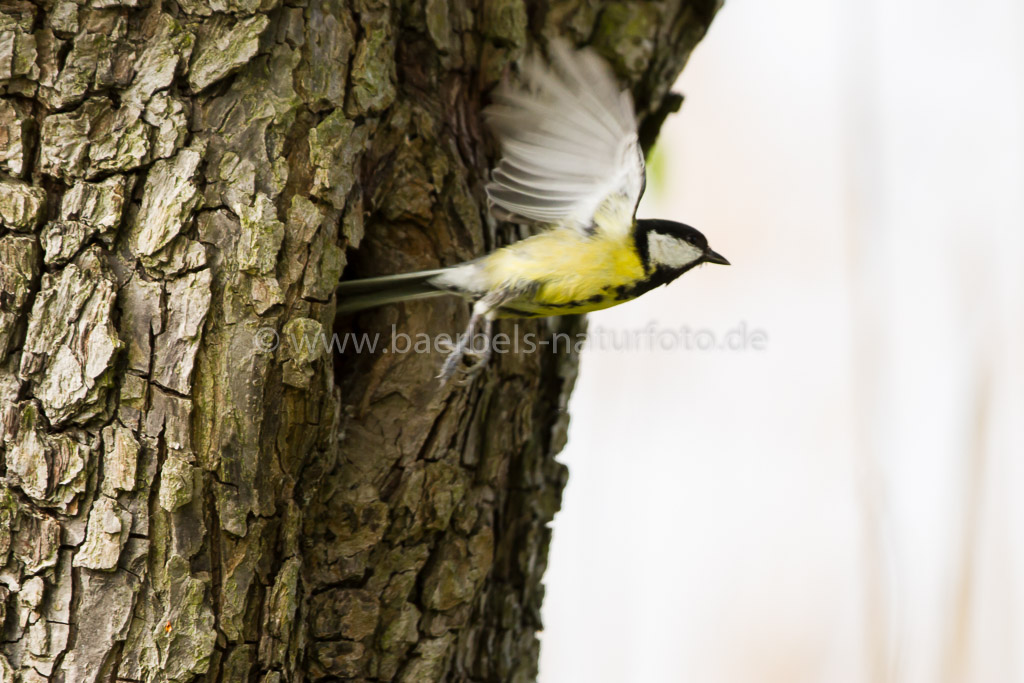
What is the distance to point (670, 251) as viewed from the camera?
6.98 ft

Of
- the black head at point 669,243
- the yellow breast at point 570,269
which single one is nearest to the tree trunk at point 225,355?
the yellow breast at point 570,269

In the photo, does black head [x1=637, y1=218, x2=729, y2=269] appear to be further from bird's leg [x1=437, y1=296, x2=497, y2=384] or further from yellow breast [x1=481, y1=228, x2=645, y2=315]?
bird's leg [x1=437, y1=296, x2=497, y2=384]

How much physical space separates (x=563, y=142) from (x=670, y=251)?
48cm

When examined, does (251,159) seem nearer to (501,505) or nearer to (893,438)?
(501,505)

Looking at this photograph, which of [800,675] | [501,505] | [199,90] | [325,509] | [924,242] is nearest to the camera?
[199,90]

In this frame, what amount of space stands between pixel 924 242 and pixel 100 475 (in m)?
2.16

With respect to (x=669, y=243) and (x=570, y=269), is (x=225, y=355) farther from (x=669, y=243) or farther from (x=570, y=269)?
(x=669, y=243)

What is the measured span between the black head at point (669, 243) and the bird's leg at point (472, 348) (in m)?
0.44

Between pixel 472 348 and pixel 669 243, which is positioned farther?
pixel 669 243

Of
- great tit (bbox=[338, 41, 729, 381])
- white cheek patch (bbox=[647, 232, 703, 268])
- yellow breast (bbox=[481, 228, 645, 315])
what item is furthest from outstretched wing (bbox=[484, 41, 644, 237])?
white cheek patch (bbox=[647, 232, 703, 268])

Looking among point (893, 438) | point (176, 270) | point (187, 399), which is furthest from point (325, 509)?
point (893, 438)

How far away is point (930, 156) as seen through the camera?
7.46 ft

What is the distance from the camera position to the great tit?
5.78ft

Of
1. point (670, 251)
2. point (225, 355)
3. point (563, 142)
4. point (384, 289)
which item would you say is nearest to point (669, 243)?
point (670, 251)
